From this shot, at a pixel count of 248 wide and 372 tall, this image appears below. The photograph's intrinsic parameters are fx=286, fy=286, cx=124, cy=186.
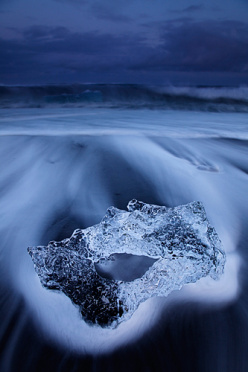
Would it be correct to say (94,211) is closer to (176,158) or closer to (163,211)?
(163,211)

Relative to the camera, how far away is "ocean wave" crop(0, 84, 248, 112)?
247 inches

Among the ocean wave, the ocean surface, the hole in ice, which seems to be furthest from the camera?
the ocean wave

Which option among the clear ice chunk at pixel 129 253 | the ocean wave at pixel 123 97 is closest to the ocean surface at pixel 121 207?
the clear ice chunk at pixel 129 253

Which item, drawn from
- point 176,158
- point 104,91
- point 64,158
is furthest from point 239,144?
point 104,91

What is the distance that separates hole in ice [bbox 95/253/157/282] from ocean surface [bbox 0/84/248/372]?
12cm

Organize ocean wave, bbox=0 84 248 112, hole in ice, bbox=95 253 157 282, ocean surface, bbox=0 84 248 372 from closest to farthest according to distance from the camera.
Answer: ocean surface, bbox=0 84 248 372
hole in ice, bbox=95 253 157 282
ocean wave, bbox=0 84 248 112

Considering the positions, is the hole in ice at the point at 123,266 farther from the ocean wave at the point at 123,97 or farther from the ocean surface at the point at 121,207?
the ocean wave at the point at 123,97

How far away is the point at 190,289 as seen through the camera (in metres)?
0.99

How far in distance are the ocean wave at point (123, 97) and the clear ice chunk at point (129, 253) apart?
17.1 feet

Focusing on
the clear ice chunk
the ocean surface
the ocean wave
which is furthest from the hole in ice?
the ocean wave

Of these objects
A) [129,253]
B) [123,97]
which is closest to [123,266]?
[129,253]

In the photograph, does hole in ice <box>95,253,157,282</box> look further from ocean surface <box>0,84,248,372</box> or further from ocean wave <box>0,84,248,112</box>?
ocean wave <box>0,84,248,112</box>

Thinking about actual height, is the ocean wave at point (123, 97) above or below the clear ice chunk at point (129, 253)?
above

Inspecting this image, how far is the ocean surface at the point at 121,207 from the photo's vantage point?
816 mm
